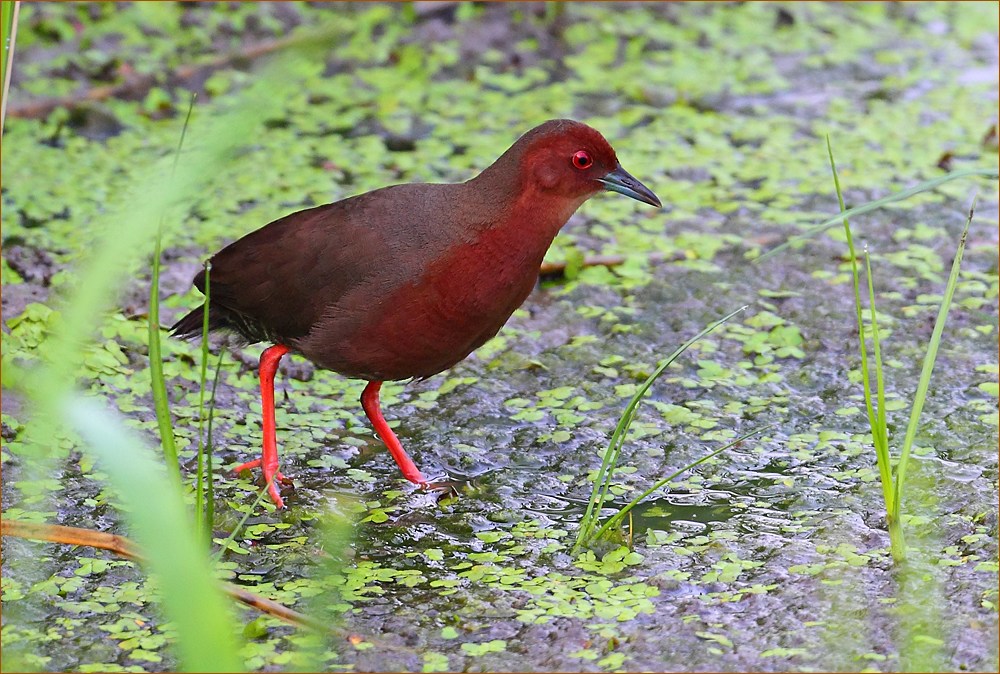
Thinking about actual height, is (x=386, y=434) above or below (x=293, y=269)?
below

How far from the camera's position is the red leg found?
3.98m

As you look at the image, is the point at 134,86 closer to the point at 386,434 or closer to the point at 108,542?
the point at 386,434

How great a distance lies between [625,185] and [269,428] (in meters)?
1.35

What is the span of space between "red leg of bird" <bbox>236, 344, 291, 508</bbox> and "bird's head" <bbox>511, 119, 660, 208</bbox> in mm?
1015

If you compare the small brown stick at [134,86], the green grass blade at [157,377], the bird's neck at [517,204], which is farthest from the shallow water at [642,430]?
the bird's neck at [517,204]

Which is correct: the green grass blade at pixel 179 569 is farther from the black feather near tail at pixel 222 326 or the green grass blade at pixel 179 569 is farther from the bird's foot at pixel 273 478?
the black feather near tail at pixel 222 326

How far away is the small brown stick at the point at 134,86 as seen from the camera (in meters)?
6.66

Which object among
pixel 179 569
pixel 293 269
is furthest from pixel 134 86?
pixel 179 569

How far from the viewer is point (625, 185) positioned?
3807 millimetres

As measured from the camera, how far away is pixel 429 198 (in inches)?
147

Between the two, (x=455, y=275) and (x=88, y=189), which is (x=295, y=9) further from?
(x=455, y=275)

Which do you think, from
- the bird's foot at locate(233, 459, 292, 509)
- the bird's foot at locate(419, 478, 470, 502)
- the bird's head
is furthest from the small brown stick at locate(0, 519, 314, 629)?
the bird's head

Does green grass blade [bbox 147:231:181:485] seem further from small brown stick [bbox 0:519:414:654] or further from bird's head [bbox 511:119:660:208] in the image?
bird's head [bbox 511:119:660:208]

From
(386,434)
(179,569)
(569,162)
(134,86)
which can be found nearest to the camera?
(179,569)
